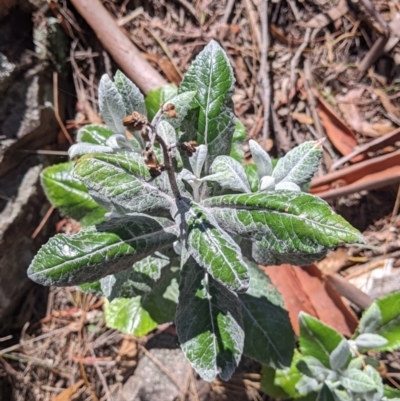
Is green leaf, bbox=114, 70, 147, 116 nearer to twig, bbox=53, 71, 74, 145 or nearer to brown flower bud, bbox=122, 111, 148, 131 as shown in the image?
brown flower bud, bbox=122, 111, 148, 131

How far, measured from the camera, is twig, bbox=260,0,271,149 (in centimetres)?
207

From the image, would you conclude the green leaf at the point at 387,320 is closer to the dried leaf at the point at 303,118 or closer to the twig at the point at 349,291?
the twig at the point at 349,291

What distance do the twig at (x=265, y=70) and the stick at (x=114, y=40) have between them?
485mm

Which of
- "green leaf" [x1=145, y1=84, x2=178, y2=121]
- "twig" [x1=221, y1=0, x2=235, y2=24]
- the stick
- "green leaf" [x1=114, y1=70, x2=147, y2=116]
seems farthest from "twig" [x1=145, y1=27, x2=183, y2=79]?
"green leaf" [x1=114, y1=70, x2=147, y2=116]

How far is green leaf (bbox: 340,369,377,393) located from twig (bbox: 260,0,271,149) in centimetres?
99

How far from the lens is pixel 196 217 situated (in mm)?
1076

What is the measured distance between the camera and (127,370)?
2154mm

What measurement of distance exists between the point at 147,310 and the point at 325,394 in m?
0.74

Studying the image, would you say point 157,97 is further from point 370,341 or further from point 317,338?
point 370,341

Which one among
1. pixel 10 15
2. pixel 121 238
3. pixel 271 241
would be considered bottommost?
pixel 271 241

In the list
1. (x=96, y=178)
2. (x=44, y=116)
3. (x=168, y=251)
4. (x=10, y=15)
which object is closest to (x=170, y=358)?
(x=168, y=251)

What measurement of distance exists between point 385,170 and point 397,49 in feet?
1.97

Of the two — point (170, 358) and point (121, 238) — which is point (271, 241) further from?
point (170, 358)

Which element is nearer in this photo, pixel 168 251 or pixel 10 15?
pixel 168 251
